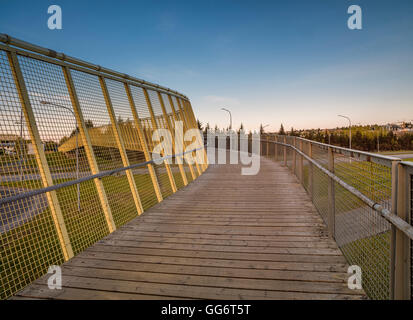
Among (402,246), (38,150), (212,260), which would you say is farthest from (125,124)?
(402,246)

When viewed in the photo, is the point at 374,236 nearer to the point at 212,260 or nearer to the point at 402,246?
the point at 402,246

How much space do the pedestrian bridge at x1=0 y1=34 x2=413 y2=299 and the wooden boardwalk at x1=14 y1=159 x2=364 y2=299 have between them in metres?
0.02

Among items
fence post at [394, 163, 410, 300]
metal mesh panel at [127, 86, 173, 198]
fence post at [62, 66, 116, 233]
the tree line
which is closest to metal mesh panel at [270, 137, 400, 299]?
fence post at [394, 163, 410, 300]

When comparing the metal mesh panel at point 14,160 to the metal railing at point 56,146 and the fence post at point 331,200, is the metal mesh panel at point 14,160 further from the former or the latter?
the fence post at point 331,200

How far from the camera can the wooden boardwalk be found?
223 centimetres

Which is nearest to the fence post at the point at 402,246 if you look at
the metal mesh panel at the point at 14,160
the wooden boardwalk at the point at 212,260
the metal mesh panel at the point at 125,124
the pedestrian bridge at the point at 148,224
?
the pedestrian bridge at the point at 148,224

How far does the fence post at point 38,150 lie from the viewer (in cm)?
263

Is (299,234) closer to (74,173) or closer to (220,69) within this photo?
(74,173)

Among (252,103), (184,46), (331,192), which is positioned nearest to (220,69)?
(184,46)

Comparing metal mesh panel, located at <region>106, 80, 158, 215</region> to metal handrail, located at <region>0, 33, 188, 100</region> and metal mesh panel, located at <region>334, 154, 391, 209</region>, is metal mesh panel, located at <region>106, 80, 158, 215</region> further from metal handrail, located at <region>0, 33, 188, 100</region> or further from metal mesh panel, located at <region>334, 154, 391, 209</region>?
metal mesh panel, located at <region>334, 154, 391, 209</region>

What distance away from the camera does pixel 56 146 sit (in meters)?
3.08

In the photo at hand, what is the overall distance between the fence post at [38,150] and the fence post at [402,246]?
324 cm

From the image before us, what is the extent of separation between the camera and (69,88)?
346cm
